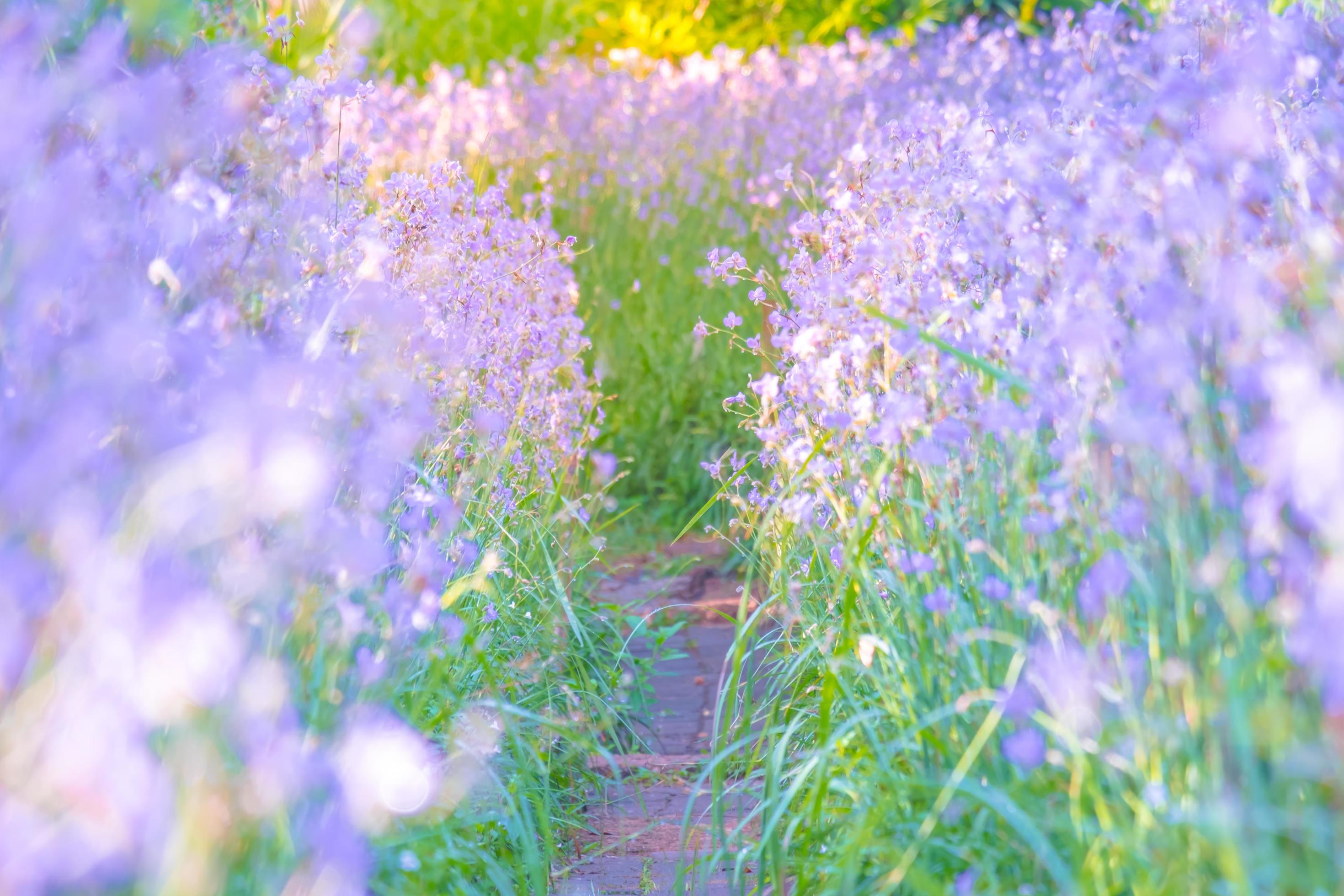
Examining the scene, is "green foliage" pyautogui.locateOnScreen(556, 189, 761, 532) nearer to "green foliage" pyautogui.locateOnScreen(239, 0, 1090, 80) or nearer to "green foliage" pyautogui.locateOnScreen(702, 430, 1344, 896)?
"green foliage" pyautogui.locateOnScreen(239, 0, 1090, 80)

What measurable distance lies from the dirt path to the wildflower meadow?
0.07ft

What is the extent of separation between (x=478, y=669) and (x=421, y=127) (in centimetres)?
443

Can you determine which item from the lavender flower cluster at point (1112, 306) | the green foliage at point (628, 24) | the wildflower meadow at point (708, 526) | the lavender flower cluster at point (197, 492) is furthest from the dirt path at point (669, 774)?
the green foliage at point (628, 24)

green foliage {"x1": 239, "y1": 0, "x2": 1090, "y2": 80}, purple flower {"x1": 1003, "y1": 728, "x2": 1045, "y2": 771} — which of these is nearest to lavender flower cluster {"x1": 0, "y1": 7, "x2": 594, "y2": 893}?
purple flower {"x1": 1003, "y1": 728, "x2": 1045, "y2": 771}

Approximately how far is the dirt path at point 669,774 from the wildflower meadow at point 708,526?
0.02 m

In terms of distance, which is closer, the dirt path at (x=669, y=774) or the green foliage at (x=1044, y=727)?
the green foliage at (x=1044, y=727)

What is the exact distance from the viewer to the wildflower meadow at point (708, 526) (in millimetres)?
1356

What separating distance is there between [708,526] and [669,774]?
3.04 feet

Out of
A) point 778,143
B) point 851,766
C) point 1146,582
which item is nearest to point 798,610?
point 851,766

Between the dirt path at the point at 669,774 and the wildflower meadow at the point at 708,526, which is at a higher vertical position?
the wildflower meadow at the point at 708,526

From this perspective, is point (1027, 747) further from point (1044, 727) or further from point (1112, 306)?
point (1112, 306)

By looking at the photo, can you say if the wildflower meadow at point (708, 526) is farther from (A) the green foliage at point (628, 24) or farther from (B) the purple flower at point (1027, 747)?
(A) the green foliage at point (628, 24)

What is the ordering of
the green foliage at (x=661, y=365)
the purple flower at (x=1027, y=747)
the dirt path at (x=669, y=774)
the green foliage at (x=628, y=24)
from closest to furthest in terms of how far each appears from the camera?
the purple flower at (x=1027, y=747) → the dirt path at (x=669, y=774) → the green foliage at (x=661, y=365) → the green foliage at (x=628, y=24)

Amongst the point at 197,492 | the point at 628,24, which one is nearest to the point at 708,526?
the point at 197,492
